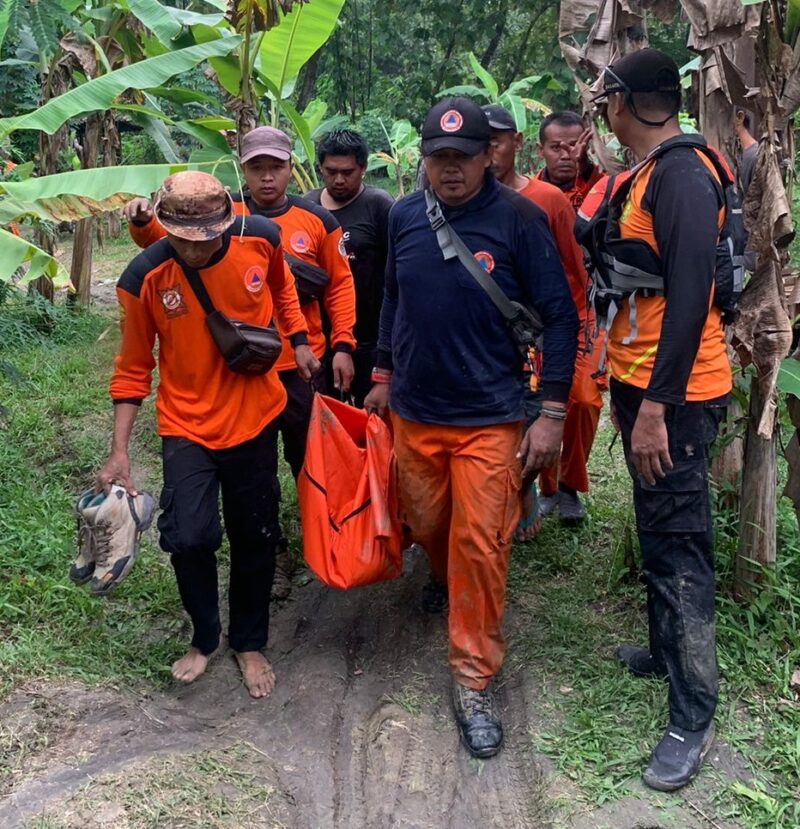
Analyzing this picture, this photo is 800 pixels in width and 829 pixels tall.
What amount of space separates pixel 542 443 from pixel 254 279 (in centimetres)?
127

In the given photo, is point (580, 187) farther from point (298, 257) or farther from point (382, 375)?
point (382, 375)

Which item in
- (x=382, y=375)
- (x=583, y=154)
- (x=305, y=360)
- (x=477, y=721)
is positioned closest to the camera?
(x=477, y=721)

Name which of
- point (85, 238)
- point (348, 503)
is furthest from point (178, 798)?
point (85, 238)

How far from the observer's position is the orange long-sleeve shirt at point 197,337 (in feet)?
10.5

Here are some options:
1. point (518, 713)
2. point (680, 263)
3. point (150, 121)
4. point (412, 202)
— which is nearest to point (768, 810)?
point (518, 713)

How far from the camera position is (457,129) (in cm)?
302

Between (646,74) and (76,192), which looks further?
(76,192)

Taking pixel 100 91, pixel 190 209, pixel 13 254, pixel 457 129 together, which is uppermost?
pixel 100 91

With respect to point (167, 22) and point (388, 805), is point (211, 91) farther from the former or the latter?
point (388, 805)

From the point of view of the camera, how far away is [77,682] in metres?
3.40

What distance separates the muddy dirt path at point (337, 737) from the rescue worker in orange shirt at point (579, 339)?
862 mm

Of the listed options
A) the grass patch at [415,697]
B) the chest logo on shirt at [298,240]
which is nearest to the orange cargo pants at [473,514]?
the grass patch at [415,697]

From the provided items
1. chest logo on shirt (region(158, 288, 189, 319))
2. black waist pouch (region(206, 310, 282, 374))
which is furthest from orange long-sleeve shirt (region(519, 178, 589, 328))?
chest logo on shirt (region(158, 288, 189, 319))

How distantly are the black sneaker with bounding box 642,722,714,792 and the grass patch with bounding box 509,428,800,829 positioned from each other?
5 centimetres
